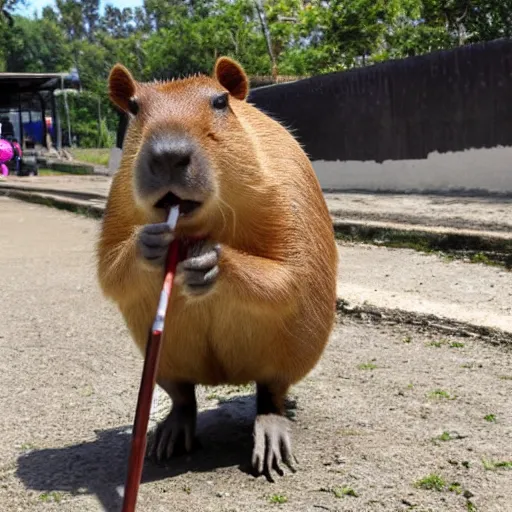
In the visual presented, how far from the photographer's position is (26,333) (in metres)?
4.15

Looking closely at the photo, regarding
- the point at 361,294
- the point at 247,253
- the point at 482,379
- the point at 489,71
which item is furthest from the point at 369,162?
the point at 247,253

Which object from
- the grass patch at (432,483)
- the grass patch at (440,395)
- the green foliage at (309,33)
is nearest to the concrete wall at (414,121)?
the green foliage at (309,33)

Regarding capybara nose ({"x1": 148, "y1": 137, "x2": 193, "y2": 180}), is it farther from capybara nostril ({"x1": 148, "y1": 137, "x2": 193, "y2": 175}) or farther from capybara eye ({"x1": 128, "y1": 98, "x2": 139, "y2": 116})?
capybara eye ({"x1": 128, "y1": 98, "x2": 139, "y2": 116})

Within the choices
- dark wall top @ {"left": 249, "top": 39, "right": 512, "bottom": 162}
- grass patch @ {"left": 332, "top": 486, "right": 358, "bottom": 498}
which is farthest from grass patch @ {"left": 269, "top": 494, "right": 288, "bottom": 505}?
dark wall top @ {"left": 249, "top": 39, "right": 512, "bottom": 162}

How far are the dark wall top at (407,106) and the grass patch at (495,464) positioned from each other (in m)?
7.25

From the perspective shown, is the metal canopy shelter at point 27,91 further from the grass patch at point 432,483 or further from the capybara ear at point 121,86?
the grass patch at point 432,483

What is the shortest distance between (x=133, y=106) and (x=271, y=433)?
1015 mm

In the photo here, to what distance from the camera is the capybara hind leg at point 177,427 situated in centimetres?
244

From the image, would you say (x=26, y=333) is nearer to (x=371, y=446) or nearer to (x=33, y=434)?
(x=33, y=434)

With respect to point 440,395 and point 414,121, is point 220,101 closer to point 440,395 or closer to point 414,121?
point 440,395

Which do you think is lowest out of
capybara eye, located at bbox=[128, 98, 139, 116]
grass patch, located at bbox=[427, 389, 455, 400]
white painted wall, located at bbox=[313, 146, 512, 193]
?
grass patch, located at bbox=[427, 389, 455, 400]

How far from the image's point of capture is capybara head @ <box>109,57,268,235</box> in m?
1.91

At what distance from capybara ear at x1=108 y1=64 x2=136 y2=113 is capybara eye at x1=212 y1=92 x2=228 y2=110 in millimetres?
268

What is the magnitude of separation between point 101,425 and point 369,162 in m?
8.85
